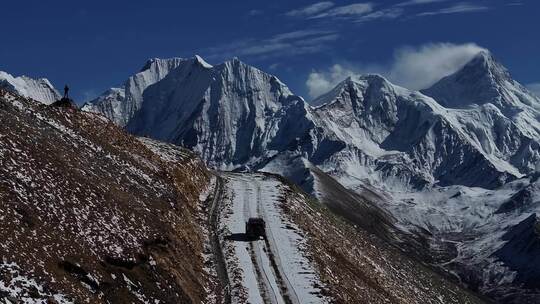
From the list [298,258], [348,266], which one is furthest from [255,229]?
[348,266]

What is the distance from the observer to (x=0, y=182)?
3934 cm

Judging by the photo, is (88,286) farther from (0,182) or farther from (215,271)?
(215,271)

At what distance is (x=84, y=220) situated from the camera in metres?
42.7

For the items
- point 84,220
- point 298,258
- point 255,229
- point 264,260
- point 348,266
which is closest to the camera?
point 84,220

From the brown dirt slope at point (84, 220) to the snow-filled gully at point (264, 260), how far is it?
2.50 metres

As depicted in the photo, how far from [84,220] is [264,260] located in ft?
57.8

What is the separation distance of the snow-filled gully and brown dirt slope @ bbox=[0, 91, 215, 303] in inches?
98.5

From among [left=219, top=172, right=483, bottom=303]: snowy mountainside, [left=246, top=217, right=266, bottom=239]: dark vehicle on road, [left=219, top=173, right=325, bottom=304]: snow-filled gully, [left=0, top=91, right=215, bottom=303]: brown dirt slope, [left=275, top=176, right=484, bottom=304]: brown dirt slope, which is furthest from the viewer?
[left=246, top=217, right=266, bottom=239]: dark vehicle on road

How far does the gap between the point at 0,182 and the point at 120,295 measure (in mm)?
8724

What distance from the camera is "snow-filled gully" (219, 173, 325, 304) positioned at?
48156mm

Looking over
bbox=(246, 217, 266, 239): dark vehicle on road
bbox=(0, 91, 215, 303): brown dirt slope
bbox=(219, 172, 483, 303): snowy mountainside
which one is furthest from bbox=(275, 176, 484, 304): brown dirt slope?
bbox=(0, 91, 215, 303): brown dirt slope

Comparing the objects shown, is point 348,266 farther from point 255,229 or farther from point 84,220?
point 84,220

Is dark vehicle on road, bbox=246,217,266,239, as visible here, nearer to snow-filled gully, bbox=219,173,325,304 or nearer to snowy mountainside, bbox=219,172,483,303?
snow-filled gully, bbox=219,173,325,304

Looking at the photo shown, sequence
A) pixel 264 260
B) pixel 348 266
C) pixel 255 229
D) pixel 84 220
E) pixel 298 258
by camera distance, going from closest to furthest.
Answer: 1. pixel 84 220
2. pixel 264 260
3. pixel 298 258
4. pixel 255 229
5. pixel 348 266
